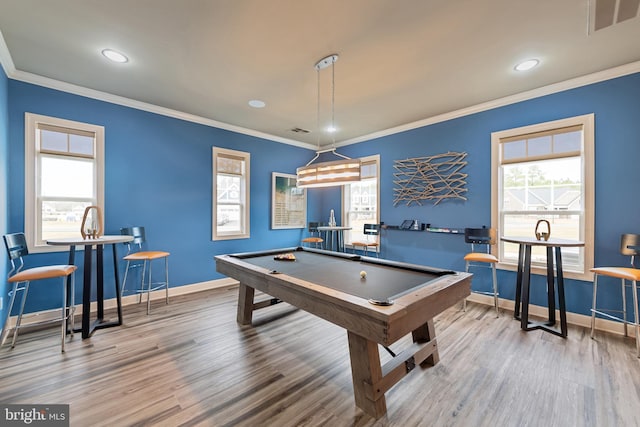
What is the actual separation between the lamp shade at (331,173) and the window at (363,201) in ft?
7.73

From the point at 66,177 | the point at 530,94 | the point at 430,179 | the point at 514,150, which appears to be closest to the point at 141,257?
the point at 66,177

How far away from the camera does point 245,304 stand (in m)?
2.91

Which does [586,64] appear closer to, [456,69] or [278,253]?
[456,69]

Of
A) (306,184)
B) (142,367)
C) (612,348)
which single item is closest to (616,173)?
(612,348)

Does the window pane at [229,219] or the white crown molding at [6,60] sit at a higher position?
the white crown molding at [6,60]

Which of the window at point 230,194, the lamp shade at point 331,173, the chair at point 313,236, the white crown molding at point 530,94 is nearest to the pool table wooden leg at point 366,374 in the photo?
the lamp shade at point 331,173

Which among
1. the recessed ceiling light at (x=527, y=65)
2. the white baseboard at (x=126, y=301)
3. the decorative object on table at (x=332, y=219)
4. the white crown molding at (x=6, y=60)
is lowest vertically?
the white baseboard at (x=126, y=301)

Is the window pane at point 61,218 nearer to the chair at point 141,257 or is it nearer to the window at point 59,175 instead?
the window at point 59,175

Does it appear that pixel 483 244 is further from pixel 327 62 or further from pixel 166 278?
pixel 166 278

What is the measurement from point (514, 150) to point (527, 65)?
3.70 feet

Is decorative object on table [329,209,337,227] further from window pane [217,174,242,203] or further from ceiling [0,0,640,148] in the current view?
ceiling [0,0,640,148]

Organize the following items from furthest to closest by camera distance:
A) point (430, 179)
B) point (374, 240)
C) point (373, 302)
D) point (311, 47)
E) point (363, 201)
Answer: point (363, 201) < point (374, 240) < point (430, 179) < point (311, 47) < point (373, 302)

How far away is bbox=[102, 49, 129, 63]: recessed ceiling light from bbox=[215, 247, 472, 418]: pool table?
2254 millimetres

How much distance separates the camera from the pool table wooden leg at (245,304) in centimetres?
290
